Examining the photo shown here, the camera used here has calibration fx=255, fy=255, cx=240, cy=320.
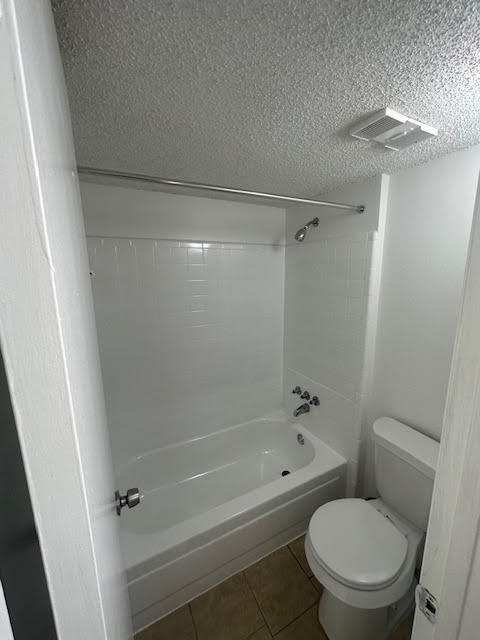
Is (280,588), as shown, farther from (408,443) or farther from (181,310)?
(181,310)

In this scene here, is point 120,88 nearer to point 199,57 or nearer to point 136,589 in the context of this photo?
point 199,57

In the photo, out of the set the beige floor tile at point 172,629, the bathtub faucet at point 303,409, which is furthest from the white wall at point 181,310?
the beige floor tile at point 172,629

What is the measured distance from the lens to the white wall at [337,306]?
1.46 meters

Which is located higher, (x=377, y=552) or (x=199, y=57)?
(x=199, y=57)

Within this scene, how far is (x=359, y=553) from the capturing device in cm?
105

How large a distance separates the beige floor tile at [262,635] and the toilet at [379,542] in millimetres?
246

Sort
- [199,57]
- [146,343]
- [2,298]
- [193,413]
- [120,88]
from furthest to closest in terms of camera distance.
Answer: [193,413] < [146,343] < [120,88] < [199,57] < [2,298]

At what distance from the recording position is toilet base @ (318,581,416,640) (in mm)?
1056

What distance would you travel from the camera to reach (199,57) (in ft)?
2.09

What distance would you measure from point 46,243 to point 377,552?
1519mm

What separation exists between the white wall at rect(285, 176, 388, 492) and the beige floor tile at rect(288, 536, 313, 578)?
45 cm

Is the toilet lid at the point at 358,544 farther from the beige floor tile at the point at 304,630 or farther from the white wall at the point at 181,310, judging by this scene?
the white wall at the point at 181,310

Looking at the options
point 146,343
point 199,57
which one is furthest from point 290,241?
point 199,57

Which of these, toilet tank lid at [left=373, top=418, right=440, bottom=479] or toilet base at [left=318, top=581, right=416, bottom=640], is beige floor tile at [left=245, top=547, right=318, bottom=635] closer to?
toilet base at [left=318, top=581, right=416, bottom=640]
